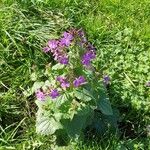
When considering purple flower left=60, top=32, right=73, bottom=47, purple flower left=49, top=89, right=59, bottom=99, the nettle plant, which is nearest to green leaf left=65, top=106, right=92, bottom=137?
the nettle plant

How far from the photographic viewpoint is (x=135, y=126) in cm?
384

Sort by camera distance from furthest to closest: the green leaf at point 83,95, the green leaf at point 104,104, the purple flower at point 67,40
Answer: the green leaf at point 104,104, the green leaf at point 83,95, the purple flower at point 67,40

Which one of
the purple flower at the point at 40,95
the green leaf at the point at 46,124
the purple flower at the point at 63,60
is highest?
the purple flower at the point at 63,60

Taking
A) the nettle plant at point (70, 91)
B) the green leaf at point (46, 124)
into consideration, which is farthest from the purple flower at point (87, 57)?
the green leaf at point (46, 124)

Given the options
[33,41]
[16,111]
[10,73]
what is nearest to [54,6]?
[33,41]

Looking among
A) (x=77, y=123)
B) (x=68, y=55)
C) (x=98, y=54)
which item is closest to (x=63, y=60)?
(x=68, y=55)

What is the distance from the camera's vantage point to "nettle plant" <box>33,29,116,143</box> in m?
3.16

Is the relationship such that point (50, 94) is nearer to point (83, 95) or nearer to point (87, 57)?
point (83, 95)

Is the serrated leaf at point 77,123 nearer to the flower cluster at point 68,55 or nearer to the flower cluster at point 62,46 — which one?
the flower cluster at point 68,55

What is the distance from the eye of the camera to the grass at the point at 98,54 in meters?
3.69

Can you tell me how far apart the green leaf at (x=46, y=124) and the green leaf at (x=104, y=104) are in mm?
332

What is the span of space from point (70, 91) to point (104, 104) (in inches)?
12.9

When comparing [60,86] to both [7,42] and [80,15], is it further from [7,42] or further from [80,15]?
[80,15]

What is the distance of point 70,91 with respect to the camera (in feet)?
10.6
